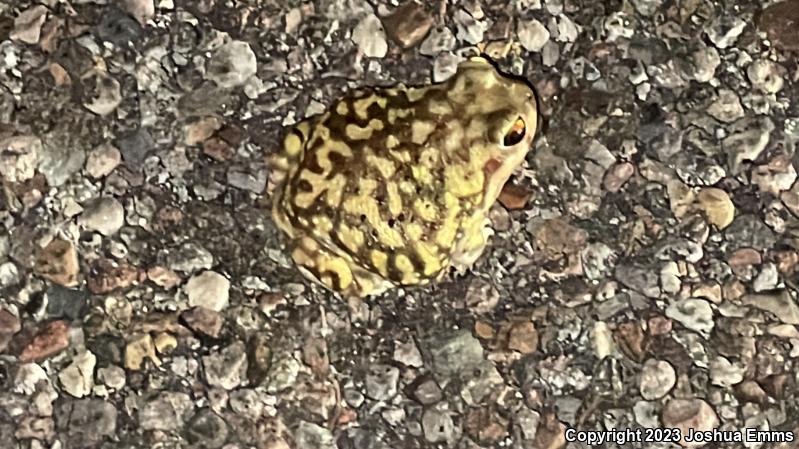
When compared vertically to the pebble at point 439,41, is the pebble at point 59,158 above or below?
below

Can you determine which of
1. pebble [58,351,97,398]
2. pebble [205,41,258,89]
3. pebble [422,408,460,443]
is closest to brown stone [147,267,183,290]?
pebble [58,351,97,398]

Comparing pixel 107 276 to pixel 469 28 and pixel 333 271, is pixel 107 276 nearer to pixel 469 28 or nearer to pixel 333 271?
pixel 333 271

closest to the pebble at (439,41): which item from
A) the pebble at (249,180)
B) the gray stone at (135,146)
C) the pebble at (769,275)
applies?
the pebble at (249,180)

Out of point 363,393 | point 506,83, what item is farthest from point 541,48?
point 363,393

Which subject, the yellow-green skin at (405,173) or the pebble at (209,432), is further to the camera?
the pebble at (209,432)

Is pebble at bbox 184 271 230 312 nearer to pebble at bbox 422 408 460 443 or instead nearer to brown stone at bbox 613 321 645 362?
pebble at bbox 422 408 460 443

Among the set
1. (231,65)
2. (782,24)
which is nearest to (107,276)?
(231,65)

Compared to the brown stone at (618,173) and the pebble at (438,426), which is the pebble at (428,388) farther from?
the brown stone at (618,173)
